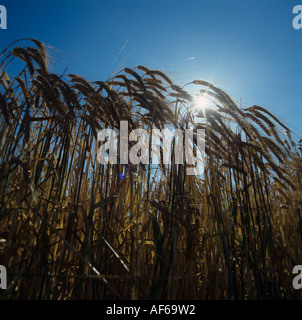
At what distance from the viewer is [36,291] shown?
1.08 metres

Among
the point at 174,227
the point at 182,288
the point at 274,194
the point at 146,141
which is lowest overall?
the point at 182,288

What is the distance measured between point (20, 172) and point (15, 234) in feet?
1.58

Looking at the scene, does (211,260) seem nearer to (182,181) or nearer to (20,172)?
(182,181)

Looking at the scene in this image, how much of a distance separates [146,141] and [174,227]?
2.75 ft

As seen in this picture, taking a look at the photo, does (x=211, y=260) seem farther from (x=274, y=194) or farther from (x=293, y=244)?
(x=274, y=194)

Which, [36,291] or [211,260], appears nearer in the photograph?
[36,291]

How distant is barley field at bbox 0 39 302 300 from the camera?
1.18m

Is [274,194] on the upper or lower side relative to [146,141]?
lower

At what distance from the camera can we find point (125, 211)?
1.62 meters

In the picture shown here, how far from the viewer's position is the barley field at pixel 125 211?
118 centimetres
